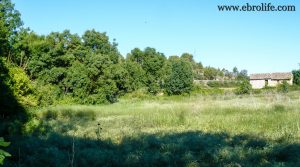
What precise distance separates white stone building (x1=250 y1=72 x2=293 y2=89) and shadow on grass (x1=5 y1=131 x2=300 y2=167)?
222ft

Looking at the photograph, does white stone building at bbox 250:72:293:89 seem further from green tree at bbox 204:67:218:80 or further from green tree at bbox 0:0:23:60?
green tree at bbox 0:0:23:60

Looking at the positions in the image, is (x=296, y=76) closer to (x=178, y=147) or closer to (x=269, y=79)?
(x=269, y=79)

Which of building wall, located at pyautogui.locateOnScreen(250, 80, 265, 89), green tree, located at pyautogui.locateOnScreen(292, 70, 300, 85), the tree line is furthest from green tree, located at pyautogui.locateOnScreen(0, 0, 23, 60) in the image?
building wall, located at pyautogui.locateOnScreen(250, 80, 265, 89)

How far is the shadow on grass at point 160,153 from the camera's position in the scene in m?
7.48

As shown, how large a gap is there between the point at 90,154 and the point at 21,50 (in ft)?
114

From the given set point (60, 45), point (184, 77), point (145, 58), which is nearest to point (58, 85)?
point (60, 45)

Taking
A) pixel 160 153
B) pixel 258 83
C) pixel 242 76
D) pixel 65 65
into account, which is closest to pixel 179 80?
pixel 65 65

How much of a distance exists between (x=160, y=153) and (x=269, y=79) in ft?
241

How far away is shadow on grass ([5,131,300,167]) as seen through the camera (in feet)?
24.5

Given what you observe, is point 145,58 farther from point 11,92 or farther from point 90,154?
point 90,154

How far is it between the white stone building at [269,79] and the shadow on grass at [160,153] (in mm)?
67716

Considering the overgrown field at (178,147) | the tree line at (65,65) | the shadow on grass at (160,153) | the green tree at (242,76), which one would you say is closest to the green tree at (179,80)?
the tree line at (65,65)

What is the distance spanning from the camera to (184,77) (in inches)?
1945

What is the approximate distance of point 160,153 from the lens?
8.41 m
